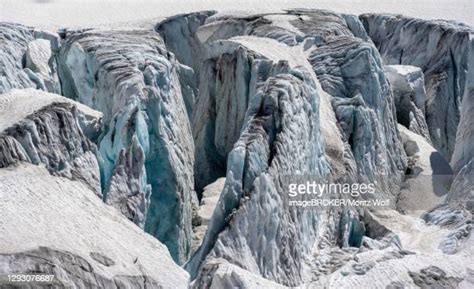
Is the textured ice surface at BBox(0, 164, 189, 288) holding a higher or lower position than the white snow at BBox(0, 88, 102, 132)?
lower

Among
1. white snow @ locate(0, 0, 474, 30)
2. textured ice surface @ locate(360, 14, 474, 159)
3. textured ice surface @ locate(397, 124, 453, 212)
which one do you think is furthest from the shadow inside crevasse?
white snow @ locate(0, 0, 474, 30)

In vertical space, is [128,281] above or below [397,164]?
above

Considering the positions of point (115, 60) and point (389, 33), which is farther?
point (389, 33)

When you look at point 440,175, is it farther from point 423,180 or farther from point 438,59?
point 438,59

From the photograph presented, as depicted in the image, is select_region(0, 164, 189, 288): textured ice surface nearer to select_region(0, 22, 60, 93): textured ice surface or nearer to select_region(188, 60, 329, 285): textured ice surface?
select_region(188, 60, 329, 285): textured ice surface

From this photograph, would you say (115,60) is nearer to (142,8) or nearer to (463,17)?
(142,8)

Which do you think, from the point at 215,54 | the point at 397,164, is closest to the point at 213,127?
the point at 215,54
